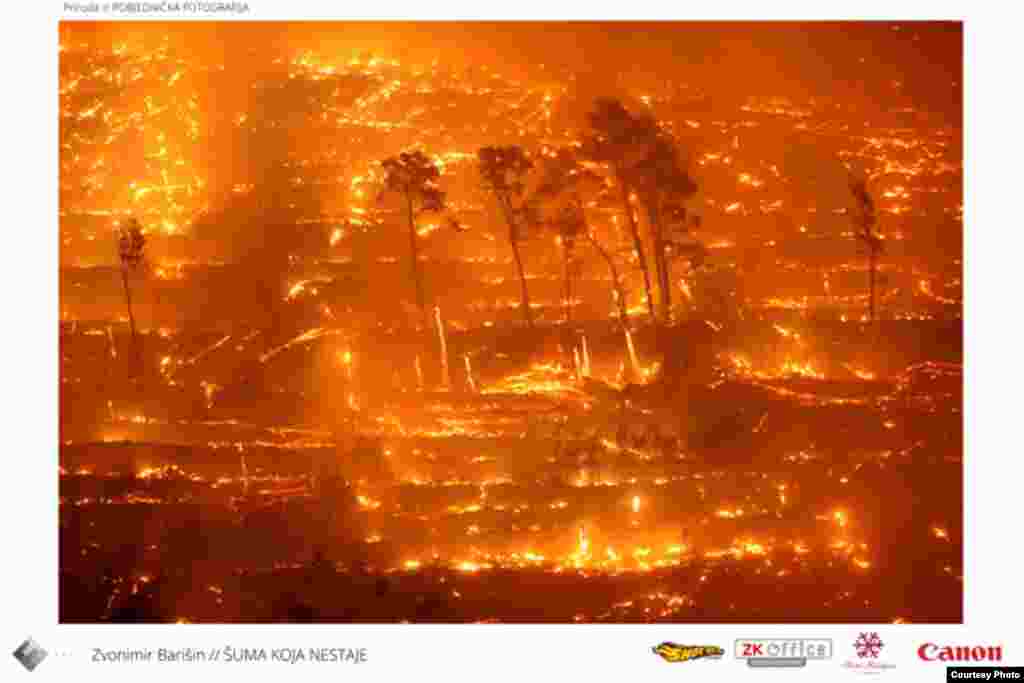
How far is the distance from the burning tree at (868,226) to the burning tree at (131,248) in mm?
2957

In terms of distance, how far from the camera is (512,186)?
3910 millimetres

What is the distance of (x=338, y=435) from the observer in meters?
Result: 3.64

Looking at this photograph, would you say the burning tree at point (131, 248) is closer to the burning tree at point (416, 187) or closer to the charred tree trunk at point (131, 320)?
the charred tree trunk at point (131, 320)

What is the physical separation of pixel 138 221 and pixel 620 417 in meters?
2.12

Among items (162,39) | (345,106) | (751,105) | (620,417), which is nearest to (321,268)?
(345,106)

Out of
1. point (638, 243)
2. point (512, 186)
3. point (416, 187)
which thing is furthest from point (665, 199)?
point (416, 187)
